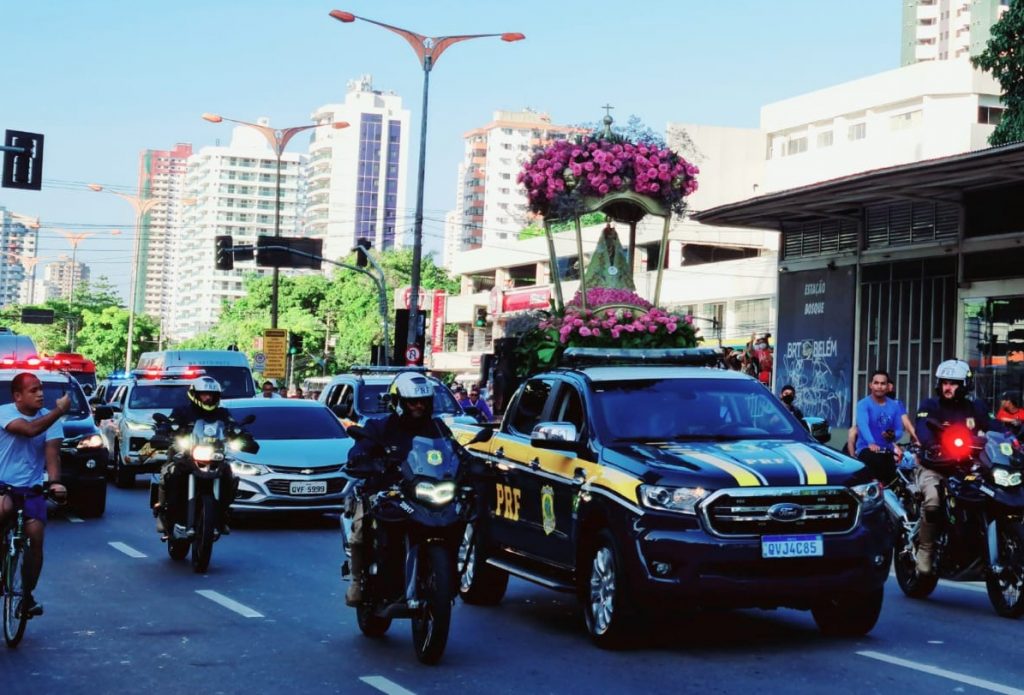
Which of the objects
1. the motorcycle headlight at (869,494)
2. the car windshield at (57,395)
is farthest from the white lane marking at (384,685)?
the car windshield at (57,395)

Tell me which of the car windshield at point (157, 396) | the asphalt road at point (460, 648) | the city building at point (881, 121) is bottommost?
the asphalt road at point (460, 648)

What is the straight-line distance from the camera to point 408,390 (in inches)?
385

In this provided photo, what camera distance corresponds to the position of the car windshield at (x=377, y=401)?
2436 cm

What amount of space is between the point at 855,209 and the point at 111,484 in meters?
13.8

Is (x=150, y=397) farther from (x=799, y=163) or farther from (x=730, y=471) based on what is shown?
(x=799, y=163)

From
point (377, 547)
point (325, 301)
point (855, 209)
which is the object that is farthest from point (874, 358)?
point (325, 301)

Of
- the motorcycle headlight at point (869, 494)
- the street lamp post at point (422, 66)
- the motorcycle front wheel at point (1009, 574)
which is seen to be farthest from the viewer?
the street lamp post at point (422, 66)

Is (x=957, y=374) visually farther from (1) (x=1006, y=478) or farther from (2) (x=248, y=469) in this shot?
(2) (x=248, y=469)

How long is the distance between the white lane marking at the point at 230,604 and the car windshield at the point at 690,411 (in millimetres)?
2855

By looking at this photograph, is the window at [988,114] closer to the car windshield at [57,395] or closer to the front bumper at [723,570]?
the car windshield at [57,395]

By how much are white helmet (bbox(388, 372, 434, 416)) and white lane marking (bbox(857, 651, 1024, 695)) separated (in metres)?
3.01

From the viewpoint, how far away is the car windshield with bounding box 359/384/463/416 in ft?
79.9

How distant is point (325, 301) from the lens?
102812 millimetres

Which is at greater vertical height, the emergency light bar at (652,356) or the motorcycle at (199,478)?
the emergency light bar at (652,356)
